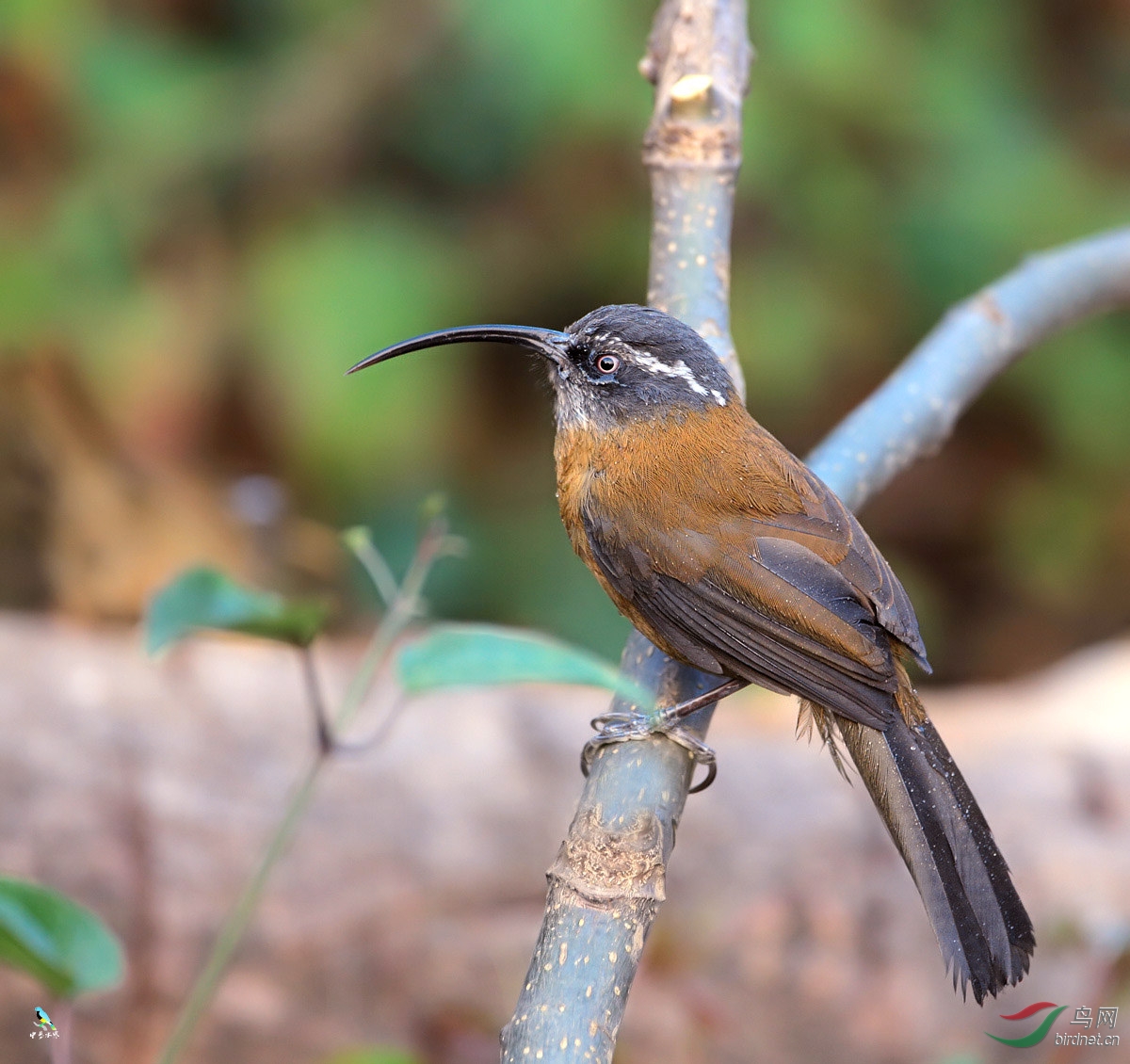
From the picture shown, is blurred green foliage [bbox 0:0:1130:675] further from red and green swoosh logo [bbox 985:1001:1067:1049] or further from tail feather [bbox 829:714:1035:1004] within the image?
tail feather [bbox 829:714:1035:1004]

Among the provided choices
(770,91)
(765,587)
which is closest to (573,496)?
(765,587)

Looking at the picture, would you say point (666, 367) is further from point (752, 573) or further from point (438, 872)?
point (438, 872)

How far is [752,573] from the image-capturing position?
2496mm

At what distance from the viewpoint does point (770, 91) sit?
4824mm

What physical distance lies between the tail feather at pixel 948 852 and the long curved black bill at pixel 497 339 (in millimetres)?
969

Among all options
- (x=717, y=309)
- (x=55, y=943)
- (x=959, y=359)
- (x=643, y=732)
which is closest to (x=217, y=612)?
(x=55, y=943)

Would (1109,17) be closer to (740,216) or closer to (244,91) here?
(740,216)

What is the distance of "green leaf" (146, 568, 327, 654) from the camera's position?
7.06ft

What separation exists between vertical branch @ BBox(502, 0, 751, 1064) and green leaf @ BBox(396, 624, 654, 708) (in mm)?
228

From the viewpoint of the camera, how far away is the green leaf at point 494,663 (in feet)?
5.99

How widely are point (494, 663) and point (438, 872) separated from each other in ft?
5.77

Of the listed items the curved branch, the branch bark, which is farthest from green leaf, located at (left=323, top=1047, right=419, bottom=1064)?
the curved branch

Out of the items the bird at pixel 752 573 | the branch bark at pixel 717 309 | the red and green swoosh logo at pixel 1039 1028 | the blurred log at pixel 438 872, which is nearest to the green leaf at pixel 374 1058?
the blurred log at pixel 438 872

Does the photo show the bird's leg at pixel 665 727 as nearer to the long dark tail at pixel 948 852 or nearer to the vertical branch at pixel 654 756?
the vertical branch at pixel 654 756
